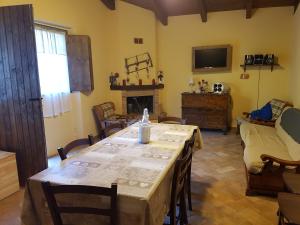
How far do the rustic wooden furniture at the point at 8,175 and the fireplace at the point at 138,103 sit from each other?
324cm

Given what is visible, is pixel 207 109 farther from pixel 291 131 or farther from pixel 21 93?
pixel 21 93

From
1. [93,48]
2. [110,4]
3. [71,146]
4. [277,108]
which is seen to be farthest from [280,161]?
[110,4]

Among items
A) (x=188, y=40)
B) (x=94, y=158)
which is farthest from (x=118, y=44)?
(x=94, y=158)

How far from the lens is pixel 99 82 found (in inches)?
210

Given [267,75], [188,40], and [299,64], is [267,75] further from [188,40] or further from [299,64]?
[188,40]

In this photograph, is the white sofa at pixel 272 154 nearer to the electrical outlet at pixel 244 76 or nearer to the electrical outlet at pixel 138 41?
the electrical outlet at pixel 244 76

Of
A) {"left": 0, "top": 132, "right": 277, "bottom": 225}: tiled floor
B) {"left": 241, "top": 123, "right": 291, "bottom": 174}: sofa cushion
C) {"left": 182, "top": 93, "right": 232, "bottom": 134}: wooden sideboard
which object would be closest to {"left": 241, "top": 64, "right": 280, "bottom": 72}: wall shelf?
{"left": 182, "top": 93, "right": 232, "bottom": 134}: wooden sideboard

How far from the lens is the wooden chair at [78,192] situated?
49.0 inches

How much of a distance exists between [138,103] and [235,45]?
2.64 metres

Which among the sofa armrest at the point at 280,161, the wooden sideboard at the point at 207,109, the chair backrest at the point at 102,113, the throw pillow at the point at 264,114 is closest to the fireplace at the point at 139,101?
the chair backrest at the point at 102,113

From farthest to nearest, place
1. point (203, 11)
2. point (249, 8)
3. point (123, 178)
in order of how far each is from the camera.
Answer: point (203, 11) < point (249, 8) < point (123, 178)

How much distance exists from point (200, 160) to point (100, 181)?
2648 mm

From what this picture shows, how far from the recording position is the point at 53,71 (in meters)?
4.13

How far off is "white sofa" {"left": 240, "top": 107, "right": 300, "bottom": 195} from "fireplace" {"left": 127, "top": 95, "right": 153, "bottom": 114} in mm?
2679
